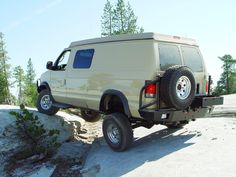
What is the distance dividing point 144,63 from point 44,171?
3.27 metres

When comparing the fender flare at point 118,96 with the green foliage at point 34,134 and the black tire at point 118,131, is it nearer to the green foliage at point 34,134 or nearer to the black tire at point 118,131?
the black tire at point 118,131

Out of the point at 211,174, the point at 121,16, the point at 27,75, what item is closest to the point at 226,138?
the point at 211,174

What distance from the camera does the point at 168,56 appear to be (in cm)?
763

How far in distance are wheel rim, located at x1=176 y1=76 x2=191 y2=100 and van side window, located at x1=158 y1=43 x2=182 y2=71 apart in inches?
16.8

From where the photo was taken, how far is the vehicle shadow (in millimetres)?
6945

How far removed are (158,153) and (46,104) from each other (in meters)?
5.01

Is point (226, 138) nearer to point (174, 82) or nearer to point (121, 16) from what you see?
point (174, 82)

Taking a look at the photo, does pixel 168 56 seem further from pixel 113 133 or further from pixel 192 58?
pixel 113 133

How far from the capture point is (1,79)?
55.1 meters

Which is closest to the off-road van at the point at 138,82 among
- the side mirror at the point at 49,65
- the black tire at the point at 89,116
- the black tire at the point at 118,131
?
the black tire at the point at 118,131

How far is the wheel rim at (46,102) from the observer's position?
36.3ft

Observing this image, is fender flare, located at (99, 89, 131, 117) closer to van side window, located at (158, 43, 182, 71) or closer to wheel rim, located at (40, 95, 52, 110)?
van side window, located at (158, 43, 182, 71)

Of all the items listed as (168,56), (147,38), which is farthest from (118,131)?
(147,38)

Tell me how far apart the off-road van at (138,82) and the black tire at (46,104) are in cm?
145
